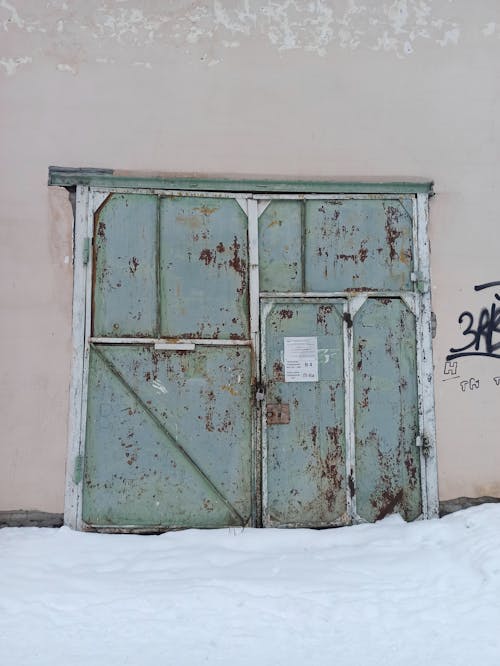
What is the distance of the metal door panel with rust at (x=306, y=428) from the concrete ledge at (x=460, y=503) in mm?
780

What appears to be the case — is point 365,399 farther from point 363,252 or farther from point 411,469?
point 363,252

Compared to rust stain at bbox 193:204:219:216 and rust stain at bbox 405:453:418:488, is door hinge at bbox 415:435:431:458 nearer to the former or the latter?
rust stain at bbox 405:453:418:488

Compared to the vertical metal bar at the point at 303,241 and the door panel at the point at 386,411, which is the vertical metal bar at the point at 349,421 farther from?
the vertical metal bar at the point at 303,241

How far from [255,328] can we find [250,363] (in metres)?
0.27

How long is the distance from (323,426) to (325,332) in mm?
728

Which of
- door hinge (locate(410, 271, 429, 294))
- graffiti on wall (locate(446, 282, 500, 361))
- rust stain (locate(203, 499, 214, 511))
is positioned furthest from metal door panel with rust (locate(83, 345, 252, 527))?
graffiti on wall (locate(446, 282, 500, 361))

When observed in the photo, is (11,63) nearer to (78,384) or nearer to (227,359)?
(78,384)

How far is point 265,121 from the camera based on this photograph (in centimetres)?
468

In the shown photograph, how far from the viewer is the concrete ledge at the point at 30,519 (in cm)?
436

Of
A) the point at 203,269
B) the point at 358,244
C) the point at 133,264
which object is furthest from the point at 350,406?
the point at 133,264

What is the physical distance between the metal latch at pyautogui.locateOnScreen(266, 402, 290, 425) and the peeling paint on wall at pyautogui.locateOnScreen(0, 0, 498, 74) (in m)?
2.77

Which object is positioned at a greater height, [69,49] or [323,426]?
[69,49]

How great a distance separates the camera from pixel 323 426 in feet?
14.9

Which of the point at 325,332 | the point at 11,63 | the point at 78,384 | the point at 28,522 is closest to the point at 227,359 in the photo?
the point at 325,332
